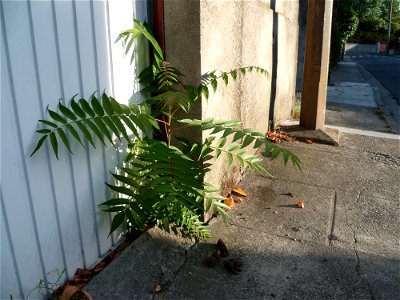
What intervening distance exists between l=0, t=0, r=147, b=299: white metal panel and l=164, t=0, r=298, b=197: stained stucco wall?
40 centimetres

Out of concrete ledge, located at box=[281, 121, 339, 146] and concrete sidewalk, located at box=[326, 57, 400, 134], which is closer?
concrete ledge, located at box=[281, 121, 339, 146]

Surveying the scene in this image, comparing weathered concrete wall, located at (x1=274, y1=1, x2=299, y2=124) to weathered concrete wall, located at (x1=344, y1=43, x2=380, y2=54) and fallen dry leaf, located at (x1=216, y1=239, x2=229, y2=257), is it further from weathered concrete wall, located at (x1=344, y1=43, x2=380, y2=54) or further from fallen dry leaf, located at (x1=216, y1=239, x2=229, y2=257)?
weathered concrete wall, located at (x1=344, y1=43, x2=380, y2=54)

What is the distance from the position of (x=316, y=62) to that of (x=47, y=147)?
4395 millimetres

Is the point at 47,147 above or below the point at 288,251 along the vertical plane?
above

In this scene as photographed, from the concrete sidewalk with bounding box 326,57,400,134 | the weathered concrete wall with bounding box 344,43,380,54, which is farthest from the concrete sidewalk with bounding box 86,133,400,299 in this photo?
the weathered concrete wall with bounding box 344,43,380,54

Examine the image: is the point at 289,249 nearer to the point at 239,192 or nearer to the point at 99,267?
the point at 239,192

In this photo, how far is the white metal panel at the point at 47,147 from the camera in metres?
1.72

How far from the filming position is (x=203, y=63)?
267 centimetres

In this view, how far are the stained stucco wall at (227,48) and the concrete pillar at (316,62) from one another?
0.40 metres

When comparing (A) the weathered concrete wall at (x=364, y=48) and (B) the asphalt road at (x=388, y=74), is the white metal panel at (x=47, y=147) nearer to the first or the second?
(B) the asphalt road at (x=388, y=74)

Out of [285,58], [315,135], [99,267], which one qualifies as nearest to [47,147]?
[99,267]

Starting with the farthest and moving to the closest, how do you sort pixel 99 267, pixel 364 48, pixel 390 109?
pixel 364 48, pixel 390 109, pixel 99 267

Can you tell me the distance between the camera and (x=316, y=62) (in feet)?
17.5

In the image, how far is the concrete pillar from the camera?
5211 mm
